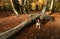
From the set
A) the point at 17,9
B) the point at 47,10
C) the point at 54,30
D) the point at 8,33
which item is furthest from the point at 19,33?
the point at 47,10

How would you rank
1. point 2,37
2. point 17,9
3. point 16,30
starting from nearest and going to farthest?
point 2,37, point 16,30, point 17,9

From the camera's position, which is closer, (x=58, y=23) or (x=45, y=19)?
(x=58, y=23)

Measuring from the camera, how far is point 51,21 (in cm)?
950

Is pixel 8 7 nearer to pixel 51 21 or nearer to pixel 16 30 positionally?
pixel 51 21

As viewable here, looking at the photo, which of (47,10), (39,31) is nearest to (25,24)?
(39,31)

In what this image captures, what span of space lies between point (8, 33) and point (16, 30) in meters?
0.69

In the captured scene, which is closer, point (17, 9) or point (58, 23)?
point (58, 23)

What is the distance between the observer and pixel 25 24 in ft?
27.5

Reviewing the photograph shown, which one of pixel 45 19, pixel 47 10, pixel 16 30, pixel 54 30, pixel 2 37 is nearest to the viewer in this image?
pixel 2 37

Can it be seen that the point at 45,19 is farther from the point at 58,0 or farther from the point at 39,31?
the point at 58,0

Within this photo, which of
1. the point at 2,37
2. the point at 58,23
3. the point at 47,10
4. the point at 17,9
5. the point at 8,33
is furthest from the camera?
the point at 47,10

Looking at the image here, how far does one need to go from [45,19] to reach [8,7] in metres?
4.41

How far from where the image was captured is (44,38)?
6836mm

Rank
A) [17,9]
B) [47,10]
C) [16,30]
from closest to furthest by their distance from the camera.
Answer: [16,30] → [17,9] → [47,10]
